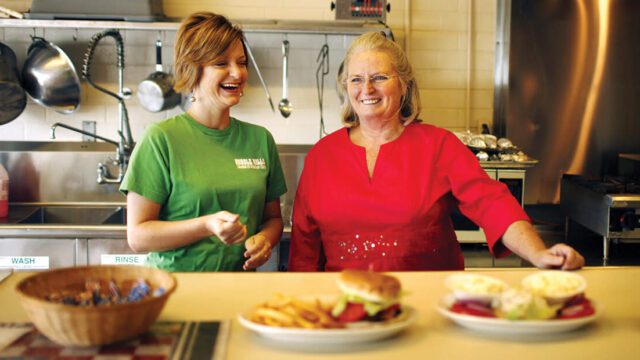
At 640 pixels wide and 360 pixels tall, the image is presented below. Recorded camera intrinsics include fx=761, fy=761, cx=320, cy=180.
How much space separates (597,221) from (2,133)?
304 cm

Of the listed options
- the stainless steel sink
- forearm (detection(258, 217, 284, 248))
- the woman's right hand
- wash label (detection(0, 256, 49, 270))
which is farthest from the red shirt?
the stainless steel sink

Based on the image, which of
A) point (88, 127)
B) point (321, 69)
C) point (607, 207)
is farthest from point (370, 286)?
point (88, 127)

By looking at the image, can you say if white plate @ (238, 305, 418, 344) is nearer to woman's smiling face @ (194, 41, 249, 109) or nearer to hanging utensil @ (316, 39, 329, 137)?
woman's smiling face @ (194, 41, 249, 109)

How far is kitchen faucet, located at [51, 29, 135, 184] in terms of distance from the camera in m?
3.69

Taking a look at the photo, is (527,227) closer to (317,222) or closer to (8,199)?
(317,222)

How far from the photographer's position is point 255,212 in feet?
7.24

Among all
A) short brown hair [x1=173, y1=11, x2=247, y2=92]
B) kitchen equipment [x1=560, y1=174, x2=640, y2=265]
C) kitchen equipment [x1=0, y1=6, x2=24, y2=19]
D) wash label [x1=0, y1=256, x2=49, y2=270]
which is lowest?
wash label [x1=0, y1=256, x2=49, y2=270]

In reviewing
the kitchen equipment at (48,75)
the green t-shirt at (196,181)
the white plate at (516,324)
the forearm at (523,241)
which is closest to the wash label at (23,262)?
the kitchen equipment at (48,75)

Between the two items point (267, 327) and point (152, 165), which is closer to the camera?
point (267, 327)

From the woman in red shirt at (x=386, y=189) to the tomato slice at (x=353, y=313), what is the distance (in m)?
0.84

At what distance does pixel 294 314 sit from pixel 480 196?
1.05 m

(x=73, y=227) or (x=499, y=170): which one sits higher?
(x=499, y=170)

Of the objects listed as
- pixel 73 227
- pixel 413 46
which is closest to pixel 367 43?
pixel 73 227

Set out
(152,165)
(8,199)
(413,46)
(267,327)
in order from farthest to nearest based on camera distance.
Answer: (413,46) → (8,199) → (152,165) → (267,327)
